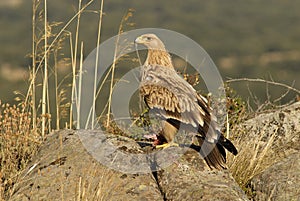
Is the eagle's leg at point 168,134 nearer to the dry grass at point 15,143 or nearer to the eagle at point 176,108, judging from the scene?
the eagle at point 176,108

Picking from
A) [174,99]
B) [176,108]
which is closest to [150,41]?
[174,99]

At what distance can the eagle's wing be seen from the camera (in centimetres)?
639

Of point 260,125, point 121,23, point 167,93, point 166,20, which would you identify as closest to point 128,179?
point 167,93

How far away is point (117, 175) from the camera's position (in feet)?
19.6

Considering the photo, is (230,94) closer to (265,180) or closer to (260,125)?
(260,125)

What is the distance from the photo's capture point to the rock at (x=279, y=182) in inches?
247

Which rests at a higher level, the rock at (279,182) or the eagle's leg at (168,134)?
the eagle's leg at (168,134)

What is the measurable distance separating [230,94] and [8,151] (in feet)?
11.7

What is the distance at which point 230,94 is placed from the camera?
9.11 metres

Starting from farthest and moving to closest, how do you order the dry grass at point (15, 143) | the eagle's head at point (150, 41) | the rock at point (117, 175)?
the eagle's head at point (150, 41) → the dry grass at point (15, 143) → the rock at point (117, 175)

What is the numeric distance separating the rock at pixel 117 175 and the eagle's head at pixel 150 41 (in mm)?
1452

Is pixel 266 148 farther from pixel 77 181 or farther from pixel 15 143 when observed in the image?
pixel 15 143

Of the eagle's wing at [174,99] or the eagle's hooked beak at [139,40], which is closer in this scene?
the eagle's wing at [174,99]

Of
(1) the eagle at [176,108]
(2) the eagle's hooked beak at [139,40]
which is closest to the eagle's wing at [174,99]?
(1) the eagle at [176,108]
